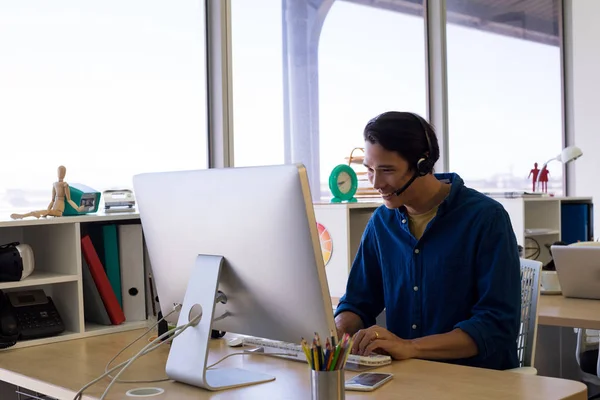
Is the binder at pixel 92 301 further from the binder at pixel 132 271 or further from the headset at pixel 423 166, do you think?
the headset at pixel 423 166

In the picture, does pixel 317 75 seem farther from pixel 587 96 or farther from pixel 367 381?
pixel 587 96

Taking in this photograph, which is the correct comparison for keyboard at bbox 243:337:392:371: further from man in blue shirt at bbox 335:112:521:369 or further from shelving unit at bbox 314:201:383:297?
shelving unit at bbox 314:201:383:297

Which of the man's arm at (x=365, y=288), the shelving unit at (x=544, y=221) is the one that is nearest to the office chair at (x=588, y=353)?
the shelving unit at (x=544, y=221)

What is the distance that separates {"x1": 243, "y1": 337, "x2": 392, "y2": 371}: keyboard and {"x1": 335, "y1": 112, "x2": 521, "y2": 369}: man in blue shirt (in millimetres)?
54

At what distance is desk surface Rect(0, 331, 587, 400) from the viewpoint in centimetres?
151

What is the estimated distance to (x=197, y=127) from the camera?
3.25 m

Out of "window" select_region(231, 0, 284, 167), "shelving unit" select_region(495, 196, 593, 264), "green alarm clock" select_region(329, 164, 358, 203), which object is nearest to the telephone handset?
"window" select_region(231, 0, 284, 167)

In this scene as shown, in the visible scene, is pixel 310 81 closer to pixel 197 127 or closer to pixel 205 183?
pixel 197 127

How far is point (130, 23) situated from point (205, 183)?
167 centimetres

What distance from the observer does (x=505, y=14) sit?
17.0 ft

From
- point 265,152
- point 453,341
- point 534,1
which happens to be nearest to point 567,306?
point 453,341

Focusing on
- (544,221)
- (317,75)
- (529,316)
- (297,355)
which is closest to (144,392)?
(297,355)

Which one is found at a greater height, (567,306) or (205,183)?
(205,183)

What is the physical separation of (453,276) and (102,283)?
1113 mm
